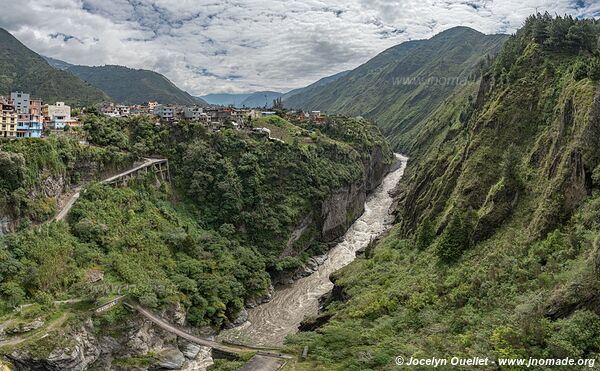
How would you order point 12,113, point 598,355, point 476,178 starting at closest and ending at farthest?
point 598,355, point 476,178, point 12,113

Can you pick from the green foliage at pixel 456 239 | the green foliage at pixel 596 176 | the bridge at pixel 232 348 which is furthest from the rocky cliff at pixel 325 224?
the green foliage at pixel 596 176

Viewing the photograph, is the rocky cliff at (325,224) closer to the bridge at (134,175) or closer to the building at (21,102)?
the bridge at (134,175)

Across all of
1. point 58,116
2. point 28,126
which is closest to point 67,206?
point 28,126

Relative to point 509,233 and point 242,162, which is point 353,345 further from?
point 242,162

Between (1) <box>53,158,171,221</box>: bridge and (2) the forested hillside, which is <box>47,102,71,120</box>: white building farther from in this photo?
(1) <box>53,158,171,221</box>: bridge

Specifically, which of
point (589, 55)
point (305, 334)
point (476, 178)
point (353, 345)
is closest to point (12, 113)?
point (305, 334)

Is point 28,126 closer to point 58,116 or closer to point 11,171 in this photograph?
point 58,116
